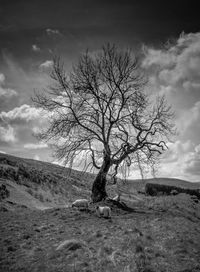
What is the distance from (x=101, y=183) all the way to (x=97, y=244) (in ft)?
21.4

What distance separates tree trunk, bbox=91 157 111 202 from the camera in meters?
12.3

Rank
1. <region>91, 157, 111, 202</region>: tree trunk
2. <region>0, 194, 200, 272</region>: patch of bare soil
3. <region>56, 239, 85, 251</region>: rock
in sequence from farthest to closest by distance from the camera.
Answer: <region>91, 157, 111, 202</region>: tree trunk, <region>56, 239, 85, 251</region>: rock, <region>0, 194, 200, 272</region>: patch of bare soil

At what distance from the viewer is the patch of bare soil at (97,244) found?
470cm

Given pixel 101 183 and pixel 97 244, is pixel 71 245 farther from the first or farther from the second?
pixel 101 183

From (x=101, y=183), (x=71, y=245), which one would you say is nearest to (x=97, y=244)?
(x=71, y=245)

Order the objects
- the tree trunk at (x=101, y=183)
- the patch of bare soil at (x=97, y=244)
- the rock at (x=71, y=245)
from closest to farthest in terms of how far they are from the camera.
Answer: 1. the patch of bare soil at (x=97, y=244)
2. the rock at (x=71, y=245)
3. the tree trunk at (x=101, y=183)

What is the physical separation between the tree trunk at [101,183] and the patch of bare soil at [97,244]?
354 centimetres

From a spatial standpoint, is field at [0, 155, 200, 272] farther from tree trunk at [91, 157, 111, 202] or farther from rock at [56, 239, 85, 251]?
tree trunk at [91, 157, 111, 202]

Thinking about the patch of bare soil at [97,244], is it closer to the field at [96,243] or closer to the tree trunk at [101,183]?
the field at [96,243]

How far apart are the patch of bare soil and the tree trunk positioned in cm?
354

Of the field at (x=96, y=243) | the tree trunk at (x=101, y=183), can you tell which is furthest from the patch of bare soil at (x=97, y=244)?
the tree trunk at (x=101, y=183)

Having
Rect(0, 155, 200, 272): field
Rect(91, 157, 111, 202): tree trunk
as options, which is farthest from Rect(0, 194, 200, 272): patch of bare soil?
Rect(91, 157, 111, 202): tree trunk

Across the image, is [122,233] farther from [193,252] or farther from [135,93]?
[135,93]

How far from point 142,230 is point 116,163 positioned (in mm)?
5413
